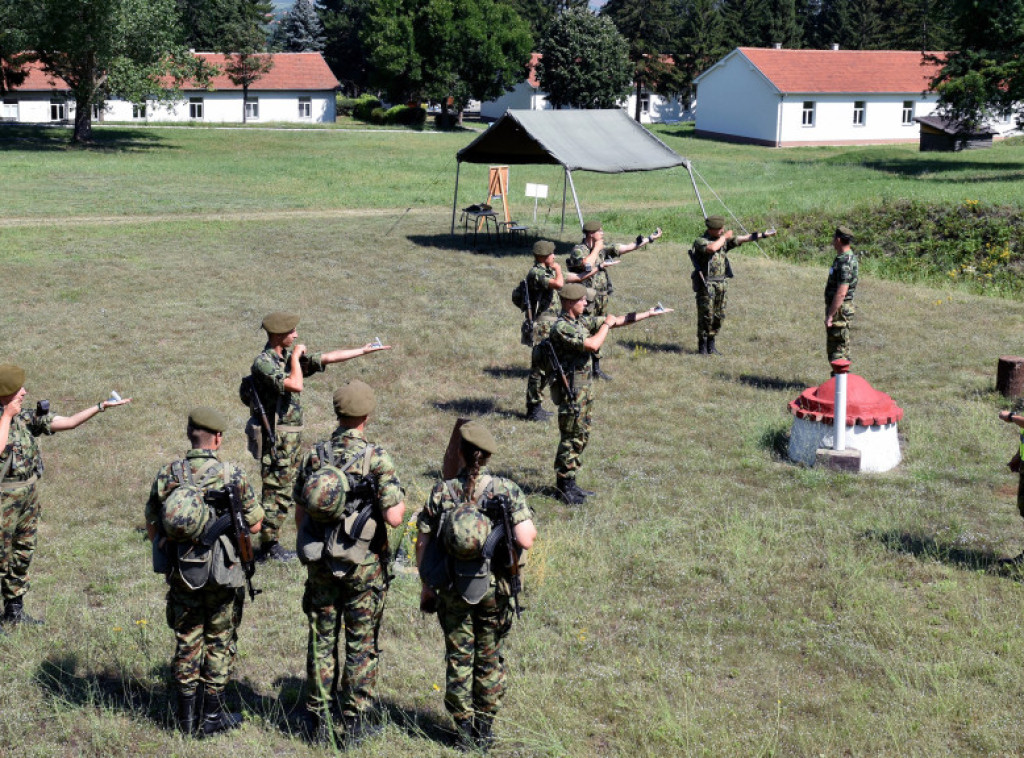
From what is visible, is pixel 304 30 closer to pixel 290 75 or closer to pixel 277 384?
pixel 290 75

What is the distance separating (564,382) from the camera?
9578mm

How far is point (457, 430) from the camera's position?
5941 mm

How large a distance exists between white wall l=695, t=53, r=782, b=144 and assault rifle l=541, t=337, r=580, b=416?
54.8 m

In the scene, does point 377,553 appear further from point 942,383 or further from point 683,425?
point 942,383

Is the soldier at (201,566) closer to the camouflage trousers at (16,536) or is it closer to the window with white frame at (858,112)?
the camouflage trousers at (16,536)

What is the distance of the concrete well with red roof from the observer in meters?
10.7

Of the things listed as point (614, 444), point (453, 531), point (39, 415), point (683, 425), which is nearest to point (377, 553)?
point (453, 531)

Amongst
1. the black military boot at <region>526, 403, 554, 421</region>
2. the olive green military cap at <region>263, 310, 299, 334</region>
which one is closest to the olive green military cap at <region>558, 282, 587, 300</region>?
the olive green military cap at <region>263, 310, 299, 334</region>

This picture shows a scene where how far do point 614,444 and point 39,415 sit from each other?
247 inches

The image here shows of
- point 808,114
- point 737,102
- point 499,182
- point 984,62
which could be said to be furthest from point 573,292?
point 737,102

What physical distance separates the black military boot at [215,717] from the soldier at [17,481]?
2.00 meters

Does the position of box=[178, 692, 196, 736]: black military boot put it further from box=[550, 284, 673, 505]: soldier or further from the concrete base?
the concrete base

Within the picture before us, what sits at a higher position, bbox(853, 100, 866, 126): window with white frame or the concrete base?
bbox(853, 100, 866, 126): window with white frame

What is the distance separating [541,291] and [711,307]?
3.32 meters
